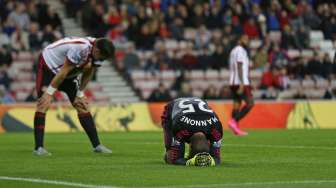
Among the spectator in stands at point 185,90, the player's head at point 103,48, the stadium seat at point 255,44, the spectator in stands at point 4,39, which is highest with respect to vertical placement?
the player's head at point 103,48

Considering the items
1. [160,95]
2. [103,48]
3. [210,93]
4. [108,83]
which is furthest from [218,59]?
[103,48]

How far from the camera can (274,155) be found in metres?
14.7

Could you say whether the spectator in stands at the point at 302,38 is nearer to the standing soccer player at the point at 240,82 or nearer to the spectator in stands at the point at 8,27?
the spectator in stands at the point at 8,27

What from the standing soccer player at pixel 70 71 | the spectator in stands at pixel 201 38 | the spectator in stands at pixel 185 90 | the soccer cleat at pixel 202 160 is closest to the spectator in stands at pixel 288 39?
the spectator in stands at pixel 201 38

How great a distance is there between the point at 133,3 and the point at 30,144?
1470cm

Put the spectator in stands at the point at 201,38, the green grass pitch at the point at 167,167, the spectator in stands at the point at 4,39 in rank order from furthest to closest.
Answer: the spectator in stands at the point at 201,38, the spectator in stands at the point at 4,39, the green grass pitch at the point at 167,167

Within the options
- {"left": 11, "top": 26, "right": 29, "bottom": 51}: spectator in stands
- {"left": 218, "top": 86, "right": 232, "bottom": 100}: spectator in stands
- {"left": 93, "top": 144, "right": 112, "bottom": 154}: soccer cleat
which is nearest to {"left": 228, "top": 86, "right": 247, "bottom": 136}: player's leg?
{"left": 218, "top": 86, "right": 232, "bottom": 100}: spectator in stands

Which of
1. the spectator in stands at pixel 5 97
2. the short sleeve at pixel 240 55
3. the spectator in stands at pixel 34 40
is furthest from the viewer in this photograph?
the spectator in stands at pixel 34 40

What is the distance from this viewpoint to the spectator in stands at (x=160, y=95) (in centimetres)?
2903

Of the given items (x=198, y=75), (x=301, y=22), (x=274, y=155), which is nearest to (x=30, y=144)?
(x=274, y=155)

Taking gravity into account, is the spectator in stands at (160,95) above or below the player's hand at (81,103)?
below

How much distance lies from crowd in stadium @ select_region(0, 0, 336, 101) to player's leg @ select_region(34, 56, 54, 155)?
518 inches

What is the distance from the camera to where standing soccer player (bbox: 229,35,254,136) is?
22.5m

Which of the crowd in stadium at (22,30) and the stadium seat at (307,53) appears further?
the stadium seat at (307,53)
